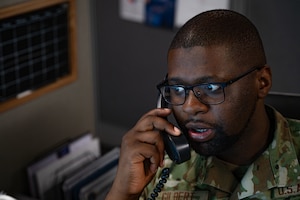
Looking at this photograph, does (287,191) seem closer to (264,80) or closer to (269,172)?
(269,172)

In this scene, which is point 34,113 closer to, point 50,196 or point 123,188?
point 50,196

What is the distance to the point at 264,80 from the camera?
1060mm

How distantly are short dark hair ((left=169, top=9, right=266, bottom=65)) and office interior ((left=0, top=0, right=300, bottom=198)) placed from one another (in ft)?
0.84

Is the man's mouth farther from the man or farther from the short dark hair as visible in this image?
the short dark hair

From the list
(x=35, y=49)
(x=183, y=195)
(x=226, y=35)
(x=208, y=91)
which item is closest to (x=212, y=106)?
(x=208, y=91)

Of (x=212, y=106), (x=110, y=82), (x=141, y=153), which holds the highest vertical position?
(x=212, y=106)

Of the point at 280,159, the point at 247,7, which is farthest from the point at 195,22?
the point at 247,7

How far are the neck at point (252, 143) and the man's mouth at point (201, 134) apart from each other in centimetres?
9

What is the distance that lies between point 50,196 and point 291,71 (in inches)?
32.3

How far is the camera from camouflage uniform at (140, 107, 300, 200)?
3.54 ft

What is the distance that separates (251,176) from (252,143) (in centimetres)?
7

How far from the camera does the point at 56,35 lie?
64.1 inches

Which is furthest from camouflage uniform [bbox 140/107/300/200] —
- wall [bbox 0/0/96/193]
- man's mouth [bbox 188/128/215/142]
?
wall [bbox 0/0/96/193]

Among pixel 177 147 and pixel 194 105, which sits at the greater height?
pixel 194 105
